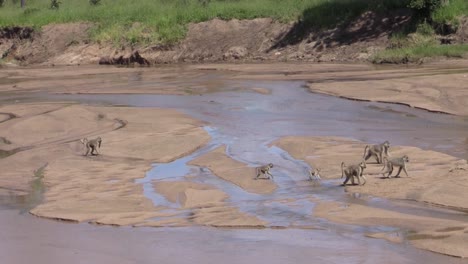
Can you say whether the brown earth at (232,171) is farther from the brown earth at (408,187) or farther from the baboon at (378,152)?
the baboon at (378,152)

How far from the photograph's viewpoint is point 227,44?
44.6 meters

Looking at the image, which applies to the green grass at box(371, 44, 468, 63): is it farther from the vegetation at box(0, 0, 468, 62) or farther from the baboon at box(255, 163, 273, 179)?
the baboon at box(255, 163, 273, 179)

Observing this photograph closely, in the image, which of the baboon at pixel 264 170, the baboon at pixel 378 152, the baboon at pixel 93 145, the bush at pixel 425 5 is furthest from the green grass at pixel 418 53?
the baboon at pixel 264 170

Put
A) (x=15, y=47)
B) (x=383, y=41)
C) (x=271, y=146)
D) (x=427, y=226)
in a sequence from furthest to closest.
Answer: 1. (x=15, y=47)
2. (x=383, y=41)
3. (x=271, y=146)
4. (x=427, y=226)

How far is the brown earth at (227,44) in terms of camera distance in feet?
132

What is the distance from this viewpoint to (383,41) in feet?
129

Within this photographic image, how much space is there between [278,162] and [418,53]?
70.6 ft

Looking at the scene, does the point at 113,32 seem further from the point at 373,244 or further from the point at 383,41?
the point at 373,244

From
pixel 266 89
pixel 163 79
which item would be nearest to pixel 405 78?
pixel 266 89

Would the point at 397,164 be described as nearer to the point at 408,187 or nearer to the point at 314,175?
the point at 408,187

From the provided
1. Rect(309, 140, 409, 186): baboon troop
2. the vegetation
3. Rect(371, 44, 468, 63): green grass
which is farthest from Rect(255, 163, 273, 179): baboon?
the vegetation

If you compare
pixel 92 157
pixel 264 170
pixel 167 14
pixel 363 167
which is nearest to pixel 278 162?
pixel 264 170

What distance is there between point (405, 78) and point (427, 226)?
1781 cm

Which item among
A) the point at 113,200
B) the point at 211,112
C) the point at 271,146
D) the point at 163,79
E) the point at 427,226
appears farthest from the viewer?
the point at 163,79
